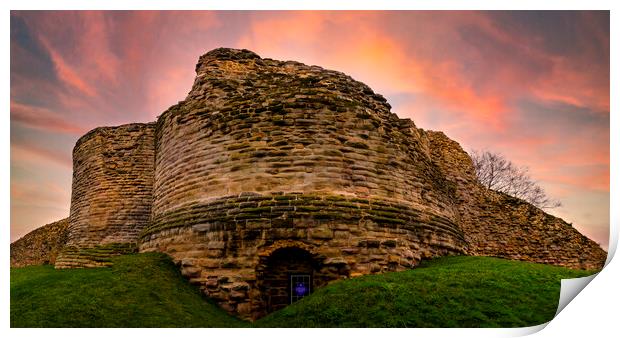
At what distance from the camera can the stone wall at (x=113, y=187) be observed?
61.7 feet

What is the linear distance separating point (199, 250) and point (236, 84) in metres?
4.28

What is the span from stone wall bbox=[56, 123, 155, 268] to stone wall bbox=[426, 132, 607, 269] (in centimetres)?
1143

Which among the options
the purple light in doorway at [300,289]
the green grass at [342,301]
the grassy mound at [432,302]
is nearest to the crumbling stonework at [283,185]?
the purple light in doorway at [300,289]

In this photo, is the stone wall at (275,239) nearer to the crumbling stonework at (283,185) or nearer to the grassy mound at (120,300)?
the crumbling stonework at (283,185)

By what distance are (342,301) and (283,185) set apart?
3420 millimetres

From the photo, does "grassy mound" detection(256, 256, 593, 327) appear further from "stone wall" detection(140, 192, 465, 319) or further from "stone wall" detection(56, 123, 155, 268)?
"stone wall" detection(56, 123, 155, 268)

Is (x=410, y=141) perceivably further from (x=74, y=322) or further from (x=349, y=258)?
(x=74, y=322)

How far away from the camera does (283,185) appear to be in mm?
10945

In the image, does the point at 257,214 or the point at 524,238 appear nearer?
the point at 257,214

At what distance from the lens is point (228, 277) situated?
10430 mm

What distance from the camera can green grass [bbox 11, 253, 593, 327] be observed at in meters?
7.75

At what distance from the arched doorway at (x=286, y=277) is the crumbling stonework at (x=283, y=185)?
2 centimetres

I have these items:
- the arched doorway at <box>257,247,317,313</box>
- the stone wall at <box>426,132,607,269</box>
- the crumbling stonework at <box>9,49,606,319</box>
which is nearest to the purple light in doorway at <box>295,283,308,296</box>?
the arched doorway at <box>257,247,317,313</box>

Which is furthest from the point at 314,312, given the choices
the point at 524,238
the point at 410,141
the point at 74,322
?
the point at 524,238
